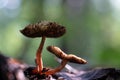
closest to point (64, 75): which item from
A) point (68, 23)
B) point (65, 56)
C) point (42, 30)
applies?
point (65, 56)

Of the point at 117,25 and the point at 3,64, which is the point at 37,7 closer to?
the point at 117,25

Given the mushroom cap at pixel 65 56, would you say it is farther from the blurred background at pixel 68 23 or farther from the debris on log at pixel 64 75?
the blurred background at pixel 68 23

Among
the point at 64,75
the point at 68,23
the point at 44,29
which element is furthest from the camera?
the point at 68,23

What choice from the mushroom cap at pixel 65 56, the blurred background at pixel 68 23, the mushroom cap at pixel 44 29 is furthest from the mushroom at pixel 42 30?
the blurred background at pixel 68 23

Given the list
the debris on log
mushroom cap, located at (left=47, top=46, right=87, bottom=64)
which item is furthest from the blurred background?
mushroom cap, located at (left=47, top=46, right=87, bottom=64)

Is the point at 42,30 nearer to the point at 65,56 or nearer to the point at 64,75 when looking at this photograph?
the point at 65,56

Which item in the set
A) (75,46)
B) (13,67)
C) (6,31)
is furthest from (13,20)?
(13,67)
